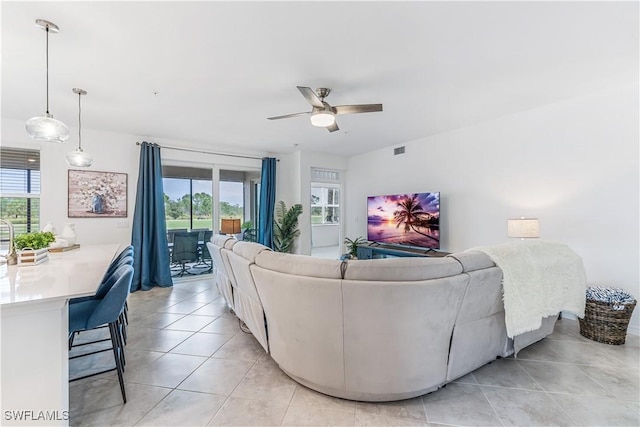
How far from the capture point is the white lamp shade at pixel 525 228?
3156 millimetres

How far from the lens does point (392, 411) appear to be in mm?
1787

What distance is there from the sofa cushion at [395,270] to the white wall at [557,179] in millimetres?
2593

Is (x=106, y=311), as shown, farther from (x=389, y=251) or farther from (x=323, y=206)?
(x=323, y=206)

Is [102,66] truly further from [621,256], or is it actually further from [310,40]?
[621,256]

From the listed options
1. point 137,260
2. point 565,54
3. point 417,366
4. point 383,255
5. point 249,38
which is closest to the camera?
point 417,366

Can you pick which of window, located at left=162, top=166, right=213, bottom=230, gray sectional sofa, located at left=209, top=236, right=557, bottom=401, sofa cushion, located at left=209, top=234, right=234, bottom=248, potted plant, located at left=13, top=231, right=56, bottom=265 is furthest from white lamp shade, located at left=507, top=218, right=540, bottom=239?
window, located at left=162, top=166, right=213, bottom=230

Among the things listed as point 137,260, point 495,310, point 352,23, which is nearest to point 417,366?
point 495,310

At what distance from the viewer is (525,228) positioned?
3189 millimetres

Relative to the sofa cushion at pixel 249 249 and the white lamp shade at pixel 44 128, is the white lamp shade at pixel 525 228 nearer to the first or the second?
the sofa cushion at pixel 249 249

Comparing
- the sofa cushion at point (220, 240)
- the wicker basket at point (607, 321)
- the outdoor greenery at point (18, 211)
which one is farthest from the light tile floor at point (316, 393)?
the outdoor greenery at point (18, 211)

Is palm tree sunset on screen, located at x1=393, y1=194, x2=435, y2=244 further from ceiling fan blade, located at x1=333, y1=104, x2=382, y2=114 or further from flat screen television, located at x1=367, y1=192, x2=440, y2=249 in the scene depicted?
ceiling fan blade, located at x1=333, y1=104, x2=382, y2=114

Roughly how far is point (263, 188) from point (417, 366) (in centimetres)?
457

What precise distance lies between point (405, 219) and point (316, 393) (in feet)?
11.4

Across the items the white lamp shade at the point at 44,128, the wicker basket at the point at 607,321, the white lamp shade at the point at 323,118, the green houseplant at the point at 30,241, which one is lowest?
the wicker basket at the point at 607,321
